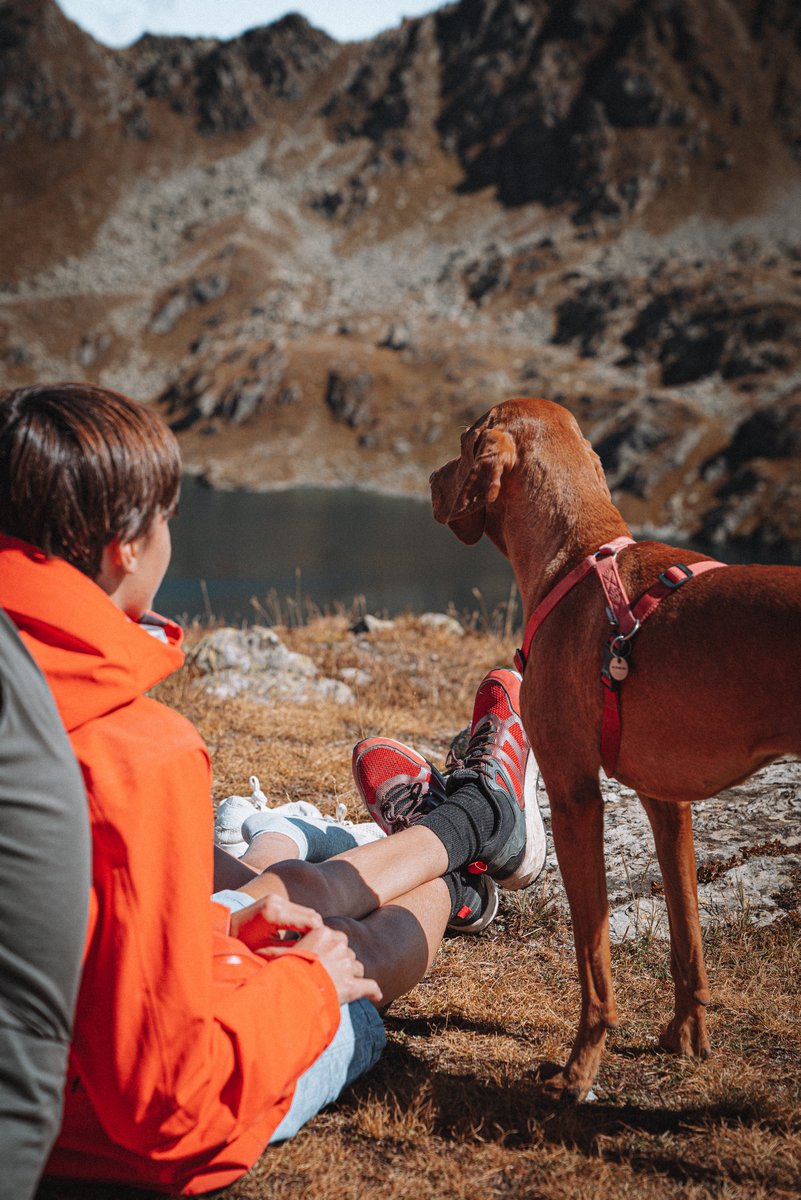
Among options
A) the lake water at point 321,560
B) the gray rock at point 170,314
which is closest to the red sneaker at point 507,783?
the lake water at point 321,560

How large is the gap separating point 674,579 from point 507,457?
947mm

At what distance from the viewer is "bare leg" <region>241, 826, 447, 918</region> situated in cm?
273

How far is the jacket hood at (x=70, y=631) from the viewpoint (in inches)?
64.9

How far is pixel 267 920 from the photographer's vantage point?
2.29 metres

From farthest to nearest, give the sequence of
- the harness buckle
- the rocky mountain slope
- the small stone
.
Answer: the rocky mountain slope, the small stone, the harness buckle

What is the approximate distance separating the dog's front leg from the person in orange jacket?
1048 millimetres

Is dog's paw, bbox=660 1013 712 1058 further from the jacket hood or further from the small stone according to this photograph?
the small stone

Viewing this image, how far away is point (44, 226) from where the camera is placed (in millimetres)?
185750

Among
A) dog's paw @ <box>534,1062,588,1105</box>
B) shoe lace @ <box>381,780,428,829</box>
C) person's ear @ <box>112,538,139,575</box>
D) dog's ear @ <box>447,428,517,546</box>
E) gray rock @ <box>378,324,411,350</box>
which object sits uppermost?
person's ear @ <box>112,538,139,575</box>

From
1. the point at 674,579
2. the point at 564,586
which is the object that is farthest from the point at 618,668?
the point at 564,586

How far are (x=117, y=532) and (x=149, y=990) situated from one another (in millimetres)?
958

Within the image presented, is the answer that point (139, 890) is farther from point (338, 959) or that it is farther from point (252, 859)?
point (252, 859)

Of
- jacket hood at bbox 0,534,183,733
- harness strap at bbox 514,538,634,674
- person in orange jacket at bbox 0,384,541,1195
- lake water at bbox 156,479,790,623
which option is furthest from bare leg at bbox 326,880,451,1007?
lake water at bbox 156,479,790,623

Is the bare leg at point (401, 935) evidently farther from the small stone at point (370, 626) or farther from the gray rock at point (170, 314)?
the gray rock at point (170, 314)
